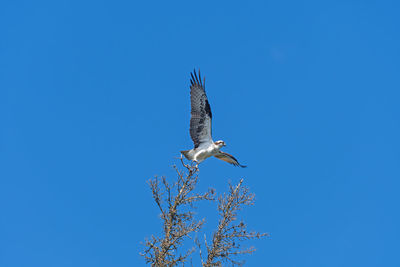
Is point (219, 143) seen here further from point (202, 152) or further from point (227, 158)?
point (227, 158)

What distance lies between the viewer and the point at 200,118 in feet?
51.3

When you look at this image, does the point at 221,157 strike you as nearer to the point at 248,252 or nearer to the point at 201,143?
the point at 201,143

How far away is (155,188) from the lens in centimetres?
1166

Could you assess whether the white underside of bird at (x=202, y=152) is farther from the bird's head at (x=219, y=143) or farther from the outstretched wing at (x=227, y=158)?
the outstretched wing at (x=227, y=158)

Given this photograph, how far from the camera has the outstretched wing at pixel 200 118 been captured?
1561 centimetres

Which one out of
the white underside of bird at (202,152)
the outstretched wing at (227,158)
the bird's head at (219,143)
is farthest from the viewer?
the outstretched wing at (227,158)

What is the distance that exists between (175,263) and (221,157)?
6.25 meters

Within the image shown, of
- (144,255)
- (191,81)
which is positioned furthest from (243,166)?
(144,255)

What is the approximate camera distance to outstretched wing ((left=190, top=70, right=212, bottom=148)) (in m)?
15.6

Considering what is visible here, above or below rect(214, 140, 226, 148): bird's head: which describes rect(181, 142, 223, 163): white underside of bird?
below

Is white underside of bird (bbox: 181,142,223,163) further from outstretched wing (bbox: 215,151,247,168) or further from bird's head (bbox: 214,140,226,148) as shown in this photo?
outstretched wing (bbox: 215,151,247,168)

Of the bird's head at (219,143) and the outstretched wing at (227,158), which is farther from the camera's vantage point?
the outstretched wing at (227,158)

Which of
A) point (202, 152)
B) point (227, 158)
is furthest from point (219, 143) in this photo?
point (227, 158)

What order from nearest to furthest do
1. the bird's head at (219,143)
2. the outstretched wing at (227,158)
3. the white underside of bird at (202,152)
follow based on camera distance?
the white underside of bird at (202,152) < the bird's head at (219,143) < the outstretched wing at (227,158)
